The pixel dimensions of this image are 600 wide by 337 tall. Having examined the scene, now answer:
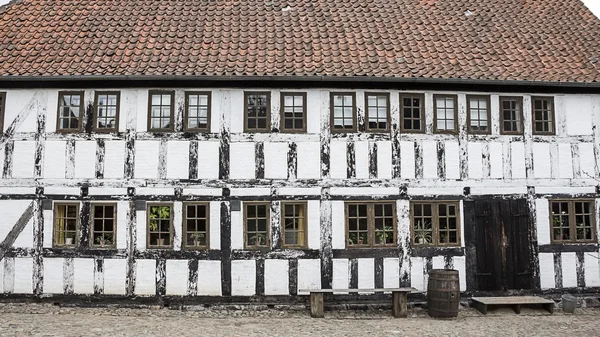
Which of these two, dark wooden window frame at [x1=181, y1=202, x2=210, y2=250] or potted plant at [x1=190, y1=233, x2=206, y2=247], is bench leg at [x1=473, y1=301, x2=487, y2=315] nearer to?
dark wooden window frame at [x1=181, y1=202, x2=210, y2=250]

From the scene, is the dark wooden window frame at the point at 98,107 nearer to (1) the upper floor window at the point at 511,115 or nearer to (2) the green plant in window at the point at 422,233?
(2) the green plant in window at the point at 422,233

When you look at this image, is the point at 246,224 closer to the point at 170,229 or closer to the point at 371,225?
the point at 170,229

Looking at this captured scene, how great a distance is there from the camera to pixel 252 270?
1178cm

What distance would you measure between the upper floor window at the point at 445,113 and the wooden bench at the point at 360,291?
12.4 feet

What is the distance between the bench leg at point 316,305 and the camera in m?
11.2

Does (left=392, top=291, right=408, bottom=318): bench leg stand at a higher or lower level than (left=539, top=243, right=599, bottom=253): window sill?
lower

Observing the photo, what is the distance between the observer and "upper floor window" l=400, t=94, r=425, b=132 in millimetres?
12336

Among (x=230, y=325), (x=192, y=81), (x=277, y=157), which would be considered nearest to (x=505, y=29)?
(x=277, y=157)

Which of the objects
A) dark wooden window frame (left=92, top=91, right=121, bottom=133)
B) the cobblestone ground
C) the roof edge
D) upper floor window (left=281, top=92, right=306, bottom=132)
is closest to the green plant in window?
the cobblestone ground

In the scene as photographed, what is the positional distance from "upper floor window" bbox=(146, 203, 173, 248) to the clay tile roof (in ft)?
9.66

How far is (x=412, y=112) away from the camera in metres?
12.4

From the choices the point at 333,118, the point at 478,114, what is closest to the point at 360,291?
the point at 333,118

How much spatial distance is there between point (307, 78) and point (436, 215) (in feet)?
13.9

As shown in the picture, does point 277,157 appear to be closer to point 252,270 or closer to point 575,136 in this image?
point 252,270
